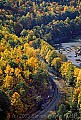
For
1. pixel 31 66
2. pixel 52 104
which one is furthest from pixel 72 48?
pixel 52 104

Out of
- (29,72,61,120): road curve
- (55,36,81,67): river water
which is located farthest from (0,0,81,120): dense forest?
(55,36,81,67): river water

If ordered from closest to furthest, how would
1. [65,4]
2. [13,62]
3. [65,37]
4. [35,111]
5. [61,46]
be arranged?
[35,111], [13,62], [61,46], [65,37], [65,4]

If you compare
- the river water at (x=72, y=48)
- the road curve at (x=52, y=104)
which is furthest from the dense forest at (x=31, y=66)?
the river water at (x=72, y=48)

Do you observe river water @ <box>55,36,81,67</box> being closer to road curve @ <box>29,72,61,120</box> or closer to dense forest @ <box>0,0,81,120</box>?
dense forest @ <box>0,0,81,120</box>

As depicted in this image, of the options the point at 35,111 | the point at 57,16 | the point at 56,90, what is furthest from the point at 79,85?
the point at 57,16

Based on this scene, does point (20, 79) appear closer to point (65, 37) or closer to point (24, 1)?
point (65, 37)

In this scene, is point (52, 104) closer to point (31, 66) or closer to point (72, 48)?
point (31, 66)
